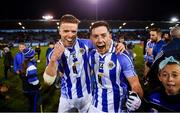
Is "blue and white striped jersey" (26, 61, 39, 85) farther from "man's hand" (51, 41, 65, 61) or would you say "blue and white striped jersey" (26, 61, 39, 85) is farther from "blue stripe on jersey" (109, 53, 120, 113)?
"blue stripe on jersey" (109, 53, 120, 113)

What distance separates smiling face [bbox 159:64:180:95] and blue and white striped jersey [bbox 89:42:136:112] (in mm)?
1186

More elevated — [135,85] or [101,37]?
[101,37]

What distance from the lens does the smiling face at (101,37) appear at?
433 cm

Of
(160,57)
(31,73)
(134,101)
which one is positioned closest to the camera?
(134,101)

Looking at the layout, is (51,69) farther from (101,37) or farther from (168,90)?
(168,90)

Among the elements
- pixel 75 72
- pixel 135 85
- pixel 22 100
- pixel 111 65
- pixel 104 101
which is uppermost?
pixel 111 65

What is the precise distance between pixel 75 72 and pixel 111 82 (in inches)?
35.5

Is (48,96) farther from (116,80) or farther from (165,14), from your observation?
(165,14)

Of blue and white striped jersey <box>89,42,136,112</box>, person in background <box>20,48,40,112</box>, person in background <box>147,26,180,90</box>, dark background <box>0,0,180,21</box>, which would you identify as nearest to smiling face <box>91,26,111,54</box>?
blue and white striped jersey <box>89,42,136,112</box>

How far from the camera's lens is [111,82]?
4.38 meters

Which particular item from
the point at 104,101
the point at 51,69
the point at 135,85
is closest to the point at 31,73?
the point at 51,69

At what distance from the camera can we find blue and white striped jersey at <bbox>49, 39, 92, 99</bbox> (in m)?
5.10

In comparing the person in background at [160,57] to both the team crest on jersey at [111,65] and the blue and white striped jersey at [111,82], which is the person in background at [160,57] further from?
the team crest on jersey at [111,65]

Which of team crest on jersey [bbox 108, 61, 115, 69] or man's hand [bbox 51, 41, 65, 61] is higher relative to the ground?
man's hand [bbox 51, 41, 65, 61]
